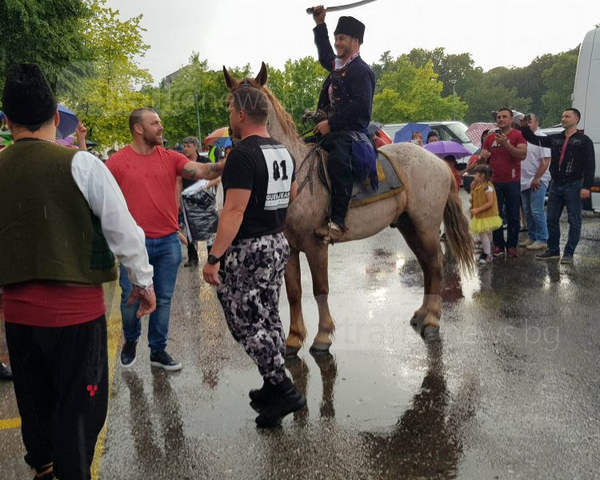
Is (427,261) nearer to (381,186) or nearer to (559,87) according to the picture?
(381,186)

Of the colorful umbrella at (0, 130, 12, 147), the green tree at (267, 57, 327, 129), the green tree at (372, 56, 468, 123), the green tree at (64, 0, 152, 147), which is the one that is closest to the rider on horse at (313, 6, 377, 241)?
the colorful umbrella at (0, 130, 12, 147)

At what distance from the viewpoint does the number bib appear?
360 cm

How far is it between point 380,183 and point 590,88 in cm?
623

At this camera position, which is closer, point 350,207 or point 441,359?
point 441,359

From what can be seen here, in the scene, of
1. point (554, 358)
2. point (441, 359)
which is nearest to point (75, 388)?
point (441, 359)

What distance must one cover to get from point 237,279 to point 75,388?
1300mm

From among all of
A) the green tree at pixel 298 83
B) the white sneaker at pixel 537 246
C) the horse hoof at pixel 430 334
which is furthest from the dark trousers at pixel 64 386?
the green tree at pixel 298 83

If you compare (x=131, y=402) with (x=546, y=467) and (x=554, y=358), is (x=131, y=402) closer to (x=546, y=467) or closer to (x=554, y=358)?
(x=546, y=467)

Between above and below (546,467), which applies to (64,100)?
above

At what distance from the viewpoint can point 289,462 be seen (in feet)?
10.9

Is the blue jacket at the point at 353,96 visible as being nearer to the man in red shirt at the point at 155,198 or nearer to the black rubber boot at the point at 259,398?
the man in red shirt at the point at 155,198

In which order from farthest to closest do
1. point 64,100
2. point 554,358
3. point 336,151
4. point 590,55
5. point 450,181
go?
point 64,100 < point 590,55 < point 450,181 < point 336,151 < point 554,358

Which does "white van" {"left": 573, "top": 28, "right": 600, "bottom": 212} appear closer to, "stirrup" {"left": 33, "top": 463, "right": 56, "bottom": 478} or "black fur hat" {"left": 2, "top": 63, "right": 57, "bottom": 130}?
"black fur hat" {"left": 2, "top": 63, "right": 57, "bottom": 130}

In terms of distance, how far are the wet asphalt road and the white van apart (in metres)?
4.30
